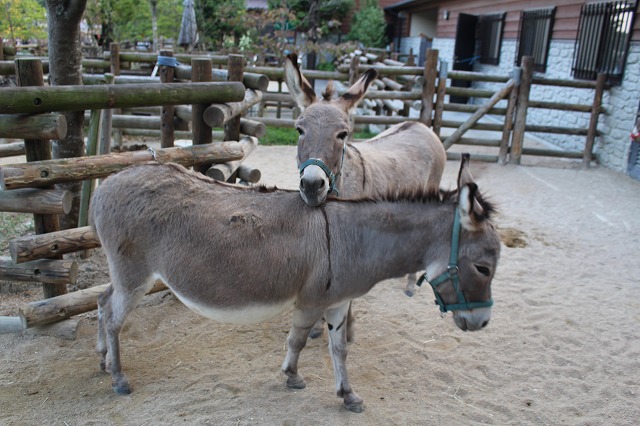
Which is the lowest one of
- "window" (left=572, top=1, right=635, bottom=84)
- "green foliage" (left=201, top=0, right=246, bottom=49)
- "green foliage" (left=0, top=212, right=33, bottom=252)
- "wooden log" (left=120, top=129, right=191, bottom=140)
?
"green foliage" (left=0, top=212, right=33, bottom=252)

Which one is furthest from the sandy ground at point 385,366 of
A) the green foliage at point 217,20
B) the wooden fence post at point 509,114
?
the green foliage at point 217,20

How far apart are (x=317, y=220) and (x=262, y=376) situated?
135 centimetres

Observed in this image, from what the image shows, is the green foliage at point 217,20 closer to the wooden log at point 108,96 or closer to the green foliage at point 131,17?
the green foliage at point 131,17

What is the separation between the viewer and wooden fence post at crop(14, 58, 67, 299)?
3721mm

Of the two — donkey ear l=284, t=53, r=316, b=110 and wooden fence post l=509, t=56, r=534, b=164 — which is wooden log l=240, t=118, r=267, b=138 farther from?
wooden fence post l=509, t=56, r=534, b=164

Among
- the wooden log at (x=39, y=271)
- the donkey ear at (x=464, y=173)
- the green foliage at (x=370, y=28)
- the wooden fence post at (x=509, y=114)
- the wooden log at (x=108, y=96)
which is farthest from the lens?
the green foliage at (x=370, y=28)

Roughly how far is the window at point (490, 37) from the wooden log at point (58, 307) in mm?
15927

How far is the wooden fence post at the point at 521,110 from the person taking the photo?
10.4 meters

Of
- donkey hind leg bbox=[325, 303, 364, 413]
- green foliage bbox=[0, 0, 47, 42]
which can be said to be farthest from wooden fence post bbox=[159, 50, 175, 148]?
green foliage bbox=[0, 0, 47, 42]

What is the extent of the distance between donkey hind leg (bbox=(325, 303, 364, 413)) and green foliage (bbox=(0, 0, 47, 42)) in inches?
648

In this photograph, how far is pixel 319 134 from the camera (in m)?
3.72

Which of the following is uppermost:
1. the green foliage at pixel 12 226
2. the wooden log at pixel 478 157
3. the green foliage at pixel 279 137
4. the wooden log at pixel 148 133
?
the wooden log at pixel 148 133

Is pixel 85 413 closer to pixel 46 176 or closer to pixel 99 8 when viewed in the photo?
pixel 46 176

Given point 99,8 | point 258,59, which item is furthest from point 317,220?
point 99,8
